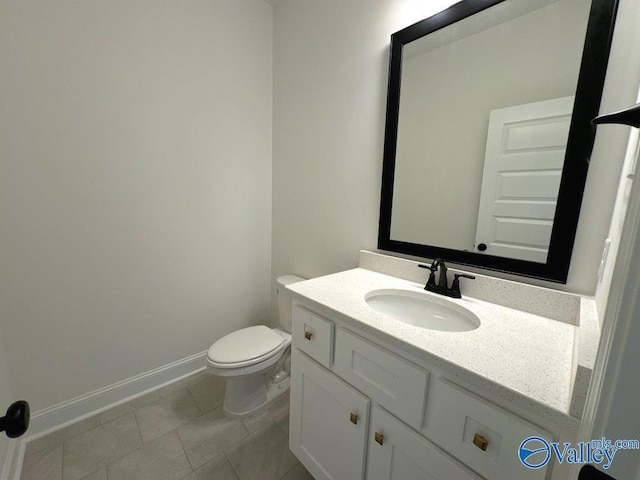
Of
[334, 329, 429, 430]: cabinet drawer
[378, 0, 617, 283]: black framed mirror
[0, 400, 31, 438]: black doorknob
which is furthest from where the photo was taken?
[378, 0, 617, 283]: black framed mirror

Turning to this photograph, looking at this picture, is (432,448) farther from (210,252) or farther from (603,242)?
(210,252)

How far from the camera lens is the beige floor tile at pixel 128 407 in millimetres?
1505

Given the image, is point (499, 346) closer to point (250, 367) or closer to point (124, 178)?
point (250, 367)

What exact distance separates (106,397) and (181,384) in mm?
398

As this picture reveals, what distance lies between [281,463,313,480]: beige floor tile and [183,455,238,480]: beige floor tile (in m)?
0.24

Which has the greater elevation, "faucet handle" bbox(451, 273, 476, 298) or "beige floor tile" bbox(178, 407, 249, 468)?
"faucet handle" bbox(451, 273, 476, 298)

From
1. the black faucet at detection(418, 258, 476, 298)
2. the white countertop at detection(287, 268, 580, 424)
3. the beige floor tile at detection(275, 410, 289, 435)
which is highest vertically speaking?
the black faucet at detection(418, 258, 476, 298)

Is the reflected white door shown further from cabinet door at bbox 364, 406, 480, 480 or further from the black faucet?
cabinet door at bbox 364, 406, 480, 480

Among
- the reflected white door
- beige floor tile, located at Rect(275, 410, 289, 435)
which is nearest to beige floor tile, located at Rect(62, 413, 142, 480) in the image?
beige floor tile, located at Rect(275, 410, 289, 435)

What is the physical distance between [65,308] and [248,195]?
1.22m

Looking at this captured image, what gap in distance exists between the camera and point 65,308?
4.56 feet

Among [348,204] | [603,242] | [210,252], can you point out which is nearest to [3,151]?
[210,252]

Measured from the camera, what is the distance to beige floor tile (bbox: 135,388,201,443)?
4.68ft

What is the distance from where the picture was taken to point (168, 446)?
4.38 ft
